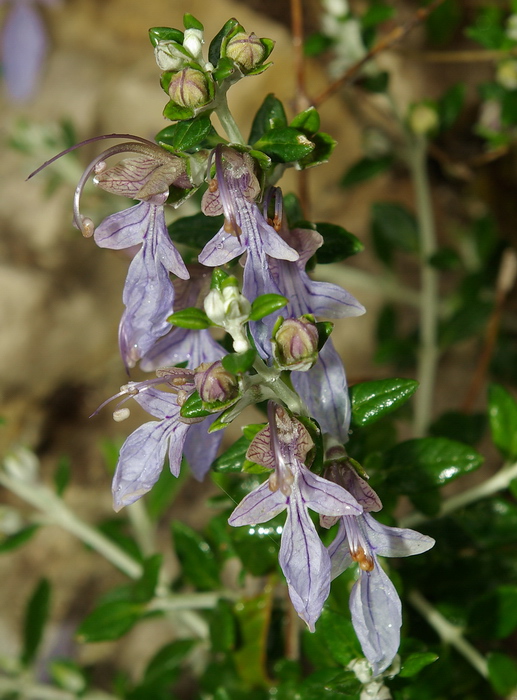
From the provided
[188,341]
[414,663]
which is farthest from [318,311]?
[414,663]

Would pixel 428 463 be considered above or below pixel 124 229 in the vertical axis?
below

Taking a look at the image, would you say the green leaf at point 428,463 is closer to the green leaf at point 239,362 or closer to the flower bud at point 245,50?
the green leaf at point 239,362

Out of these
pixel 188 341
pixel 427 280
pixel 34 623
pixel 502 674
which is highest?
pixel 188 341

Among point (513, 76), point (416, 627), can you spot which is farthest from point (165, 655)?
point (513, 76)

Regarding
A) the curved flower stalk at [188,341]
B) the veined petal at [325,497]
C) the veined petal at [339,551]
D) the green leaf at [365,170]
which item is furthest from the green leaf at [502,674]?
the green leaf at [365,170]

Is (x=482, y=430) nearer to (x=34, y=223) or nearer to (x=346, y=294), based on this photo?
(x=346, y=294)

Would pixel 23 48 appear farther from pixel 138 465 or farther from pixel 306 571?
pixel 306 571

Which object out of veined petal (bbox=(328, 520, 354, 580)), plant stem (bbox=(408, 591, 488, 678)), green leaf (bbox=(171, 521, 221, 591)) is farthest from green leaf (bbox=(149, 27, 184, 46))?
plant stem (bbox=(408, 591, 488, 678))
